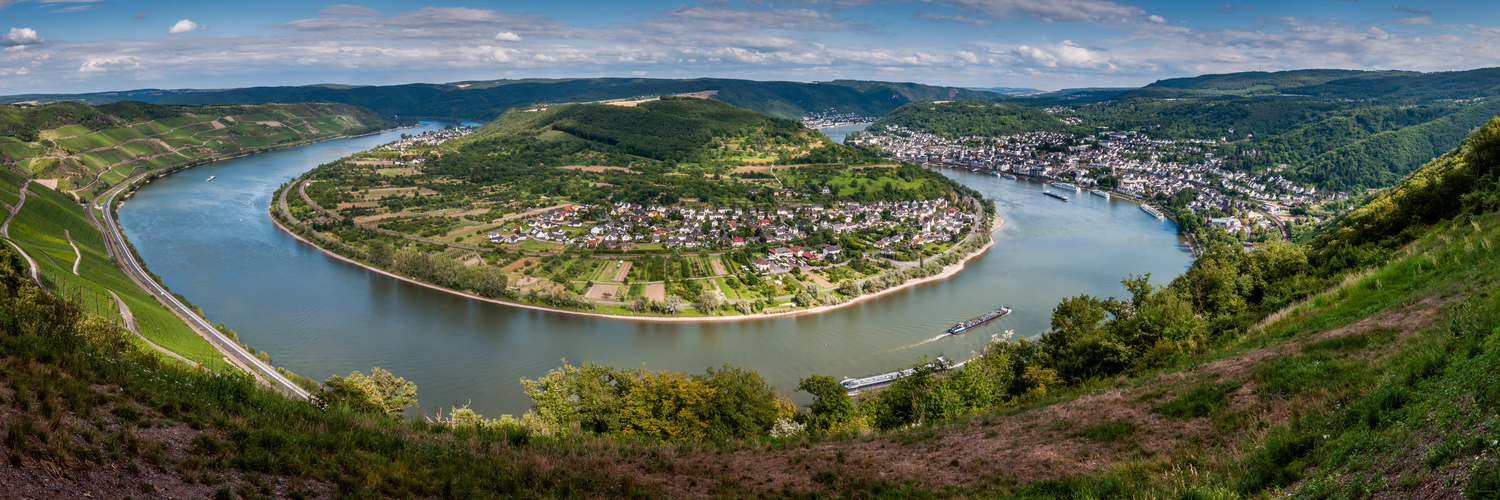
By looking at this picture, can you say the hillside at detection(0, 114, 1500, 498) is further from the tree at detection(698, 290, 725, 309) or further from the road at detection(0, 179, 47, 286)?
the road at detection(0, 179, 47, 286)

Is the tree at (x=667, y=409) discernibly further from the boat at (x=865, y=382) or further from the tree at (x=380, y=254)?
the tree at (x=380, y=254)

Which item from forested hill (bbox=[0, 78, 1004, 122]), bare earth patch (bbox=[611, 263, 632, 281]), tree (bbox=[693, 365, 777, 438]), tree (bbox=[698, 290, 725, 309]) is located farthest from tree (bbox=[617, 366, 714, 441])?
forested hill (bbox=[0, 78, 1004, 122])

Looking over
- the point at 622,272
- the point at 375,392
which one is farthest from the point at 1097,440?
the point at 622,272

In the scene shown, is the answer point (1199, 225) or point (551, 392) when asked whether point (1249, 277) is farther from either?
point (1199, 225)

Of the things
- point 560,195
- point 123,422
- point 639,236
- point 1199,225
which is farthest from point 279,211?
point 1199,225

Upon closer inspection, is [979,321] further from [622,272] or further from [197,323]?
[197,323]

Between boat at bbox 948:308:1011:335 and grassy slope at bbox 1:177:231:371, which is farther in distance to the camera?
boat at bbox 948:308:1011:335
